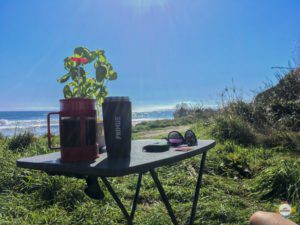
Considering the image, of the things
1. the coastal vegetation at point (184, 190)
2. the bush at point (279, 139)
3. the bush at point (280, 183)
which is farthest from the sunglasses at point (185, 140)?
the bush at point (279, 139)

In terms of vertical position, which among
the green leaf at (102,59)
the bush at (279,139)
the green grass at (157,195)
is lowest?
the green grass at (157,195)

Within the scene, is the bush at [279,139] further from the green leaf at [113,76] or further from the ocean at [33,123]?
the green leaf at [113,76]

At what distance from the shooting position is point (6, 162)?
12.9 feet

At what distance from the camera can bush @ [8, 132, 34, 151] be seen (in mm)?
5459

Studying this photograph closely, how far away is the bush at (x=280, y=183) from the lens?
10.6 ft

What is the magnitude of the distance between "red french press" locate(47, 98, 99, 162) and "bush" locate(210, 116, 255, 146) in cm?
471

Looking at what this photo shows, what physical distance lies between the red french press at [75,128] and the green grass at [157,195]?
1.62 metres

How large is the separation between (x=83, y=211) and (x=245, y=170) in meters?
2.24

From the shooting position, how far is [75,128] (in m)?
1.22

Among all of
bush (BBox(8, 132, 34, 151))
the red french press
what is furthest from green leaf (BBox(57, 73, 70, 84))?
bush (BBox(8, 132, 34, 151))

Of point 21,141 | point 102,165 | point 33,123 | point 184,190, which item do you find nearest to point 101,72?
point 102,165

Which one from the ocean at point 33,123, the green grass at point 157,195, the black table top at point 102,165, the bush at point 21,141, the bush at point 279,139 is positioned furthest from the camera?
the ocean at point 33,123

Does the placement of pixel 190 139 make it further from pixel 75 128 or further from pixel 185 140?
pixel 75 128

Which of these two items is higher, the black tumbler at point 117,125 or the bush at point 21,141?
the black tumbler at point 117,125
